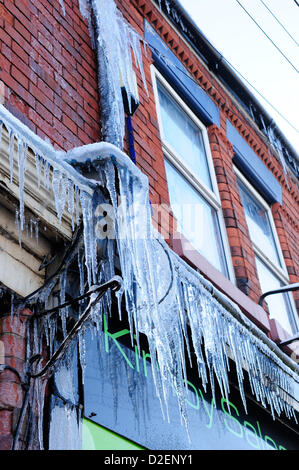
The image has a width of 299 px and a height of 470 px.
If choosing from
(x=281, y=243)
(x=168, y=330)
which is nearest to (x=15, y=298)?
(x=168, y=330)

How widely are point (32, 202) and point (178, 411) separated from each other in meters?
1.64

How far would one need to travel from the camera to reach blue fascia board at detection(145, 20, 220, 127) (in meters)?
6.18

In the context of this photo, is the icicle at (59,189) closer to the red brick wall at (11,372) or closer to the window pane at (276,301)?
the red brick wall at (11,372)

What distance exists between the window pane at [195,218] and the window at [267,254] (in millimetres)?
816

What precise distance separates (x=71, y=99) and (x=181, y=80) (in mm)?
2254

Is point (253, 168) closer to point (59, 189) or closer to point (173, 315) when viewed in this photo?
point (173, 315)

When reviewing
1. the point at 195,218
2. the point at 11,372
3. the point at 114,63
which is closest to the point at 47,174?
the point at 11,372

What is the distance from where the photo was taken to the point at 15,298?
315cm

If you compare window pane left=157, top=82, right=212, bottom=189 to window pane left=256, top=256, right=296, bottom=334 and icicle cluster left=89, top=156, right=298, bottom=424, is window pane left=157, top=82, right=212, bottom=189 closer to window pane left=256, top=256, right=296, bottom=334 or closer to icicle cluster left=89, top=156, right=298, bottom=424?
window pane left=256, top=256, right=296, bottom=334

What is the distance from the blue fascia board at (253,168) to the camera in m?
7.12

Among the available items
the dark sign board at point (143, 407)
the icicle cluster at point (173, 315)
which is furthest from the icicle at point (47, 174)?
the dark sign board at point (143, 407)

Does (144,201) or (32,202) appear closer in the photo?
(32,202)

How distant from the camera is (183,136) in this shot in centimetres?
631

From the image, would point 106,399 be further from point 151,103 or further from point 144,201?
point 151,103
